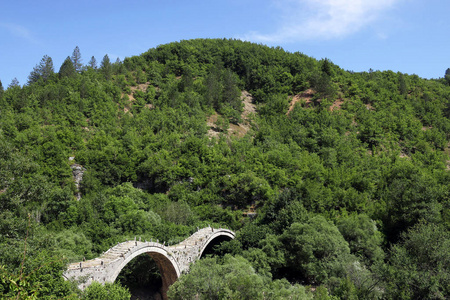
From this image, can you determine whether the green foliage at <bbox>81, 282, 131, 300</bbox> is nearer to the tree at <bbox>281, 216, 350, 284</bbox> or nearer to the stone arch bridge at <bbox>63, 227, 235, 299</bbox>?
the stone arch bridge at <bbox>63, 227, 235, 299</bbox>

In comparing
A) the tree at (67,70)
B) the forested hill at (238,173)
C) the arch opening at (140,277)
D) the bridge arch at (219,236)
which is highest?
the tree at (67,70)

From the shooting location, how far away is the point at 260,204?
190 ft

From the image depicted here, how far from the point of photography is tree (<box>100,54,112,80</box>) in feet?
280

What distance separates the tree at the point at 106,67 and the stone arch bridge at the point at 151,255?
181 feet

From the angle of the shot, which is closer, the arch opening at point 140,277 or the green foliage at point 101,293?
the green foliage at point 101,293

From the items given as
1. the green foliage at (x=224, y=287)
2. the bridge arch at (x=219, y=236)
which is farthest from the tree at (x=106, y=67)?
the green foliage at (x=224, y=287)

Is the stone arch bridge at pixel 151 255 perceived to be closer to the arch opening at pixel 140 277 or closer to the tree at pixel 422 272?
the arch opening at pixel 140 277

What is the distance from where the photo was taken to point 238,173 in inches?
2387

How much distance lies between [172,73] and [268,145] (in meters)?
43.3

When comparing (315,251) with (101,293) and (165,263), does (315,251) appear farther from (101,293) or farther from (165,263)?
(101,293)

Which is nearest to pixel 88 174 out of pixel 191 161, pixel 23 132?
pixel 23 132

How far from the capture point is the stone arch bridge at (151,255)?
2514 centimetres

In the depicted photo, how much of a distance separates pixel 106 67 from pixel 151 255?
64.6m

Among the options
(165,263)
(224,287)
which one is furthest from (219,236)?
(224,287)
